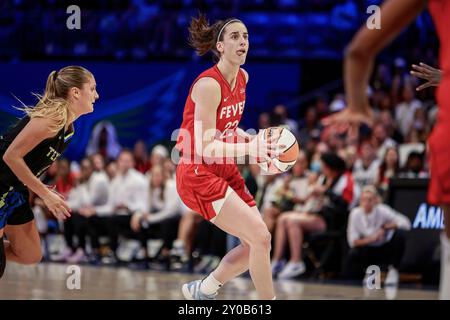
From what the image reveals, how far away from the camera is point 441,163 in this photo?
117 inches

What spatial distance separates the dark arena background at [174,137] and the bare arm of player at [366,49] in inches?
129

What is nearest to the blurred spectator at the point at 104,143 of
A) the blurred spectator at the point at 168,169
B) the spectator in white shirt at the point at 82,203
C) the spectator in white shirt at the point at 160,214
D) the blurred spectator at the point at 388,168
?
the spectator in white shirt at the point at 82,203

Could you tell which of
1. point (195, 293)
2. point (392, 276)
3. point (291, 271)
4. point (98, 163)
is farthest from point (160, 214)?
point (195, 293)

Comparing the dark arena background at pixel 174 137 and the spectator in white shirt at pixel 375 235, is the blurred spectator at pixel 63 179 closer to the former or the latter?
the dark arena background at pixel 174 137

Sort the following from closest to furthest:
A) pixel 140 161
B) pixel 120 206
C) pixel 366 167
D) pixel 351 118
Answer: pixel 351 118 → pixel 366 167 → pixel 120 206 → pixel 140 161

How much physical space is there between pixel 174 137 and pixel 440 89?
10347mm

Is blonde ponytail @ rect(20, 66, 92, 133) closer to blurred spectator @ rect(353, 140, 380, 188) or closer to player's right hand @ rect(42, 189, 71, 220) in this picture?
player's right hand @ rect(42, 189, 71, 220)

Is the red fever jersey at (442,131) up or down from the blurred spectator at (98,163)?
up

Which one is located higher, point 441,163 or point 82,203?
point 441,163

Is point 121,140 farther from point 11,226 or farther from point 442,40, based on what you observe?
point 442,40

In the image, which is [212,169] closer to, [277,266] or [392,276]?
[392,276]

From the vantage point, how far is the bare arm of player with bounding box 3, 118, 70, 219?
479 cm

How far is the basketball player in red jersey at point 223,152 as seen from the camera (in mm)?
4957

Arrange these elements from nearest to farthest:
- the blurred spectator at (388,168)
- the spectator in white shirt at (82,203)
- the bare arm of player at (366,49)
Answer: the bare arm of player at (366,49)
the blurred spectator at (388,168)
the spectator in white shirt at (82,203)
